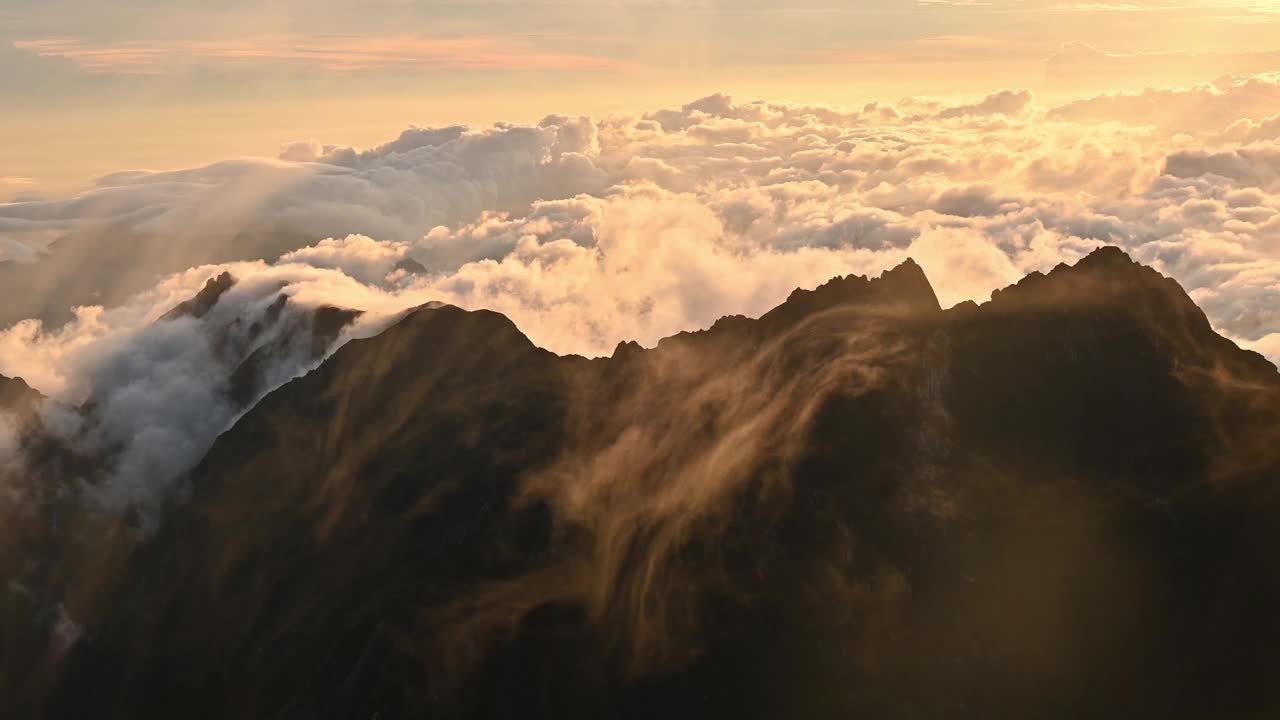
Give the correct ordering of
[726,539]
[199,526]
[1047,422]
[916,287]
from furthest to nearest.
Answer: [199,526] → [916,287] → [726,539] → [1047,422]

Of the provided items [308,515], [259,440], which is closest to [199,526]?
[259,440]

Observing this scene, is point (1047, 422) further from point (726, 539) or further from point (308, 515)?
point (308, 515)

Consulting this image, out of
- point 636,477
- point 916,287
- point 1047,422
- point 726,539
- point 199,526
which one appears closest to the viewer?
point 1047,422

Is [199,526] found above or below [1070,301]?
below

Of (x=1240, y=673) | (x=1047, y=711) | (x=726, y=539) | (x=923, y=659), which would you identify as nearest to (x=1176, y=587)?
(x=1240, y=673)

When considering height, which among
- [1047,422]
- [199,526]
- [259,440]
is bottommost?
[199,526]

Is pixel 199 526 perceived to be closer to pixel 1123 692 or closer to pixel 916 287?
pixel 916 287

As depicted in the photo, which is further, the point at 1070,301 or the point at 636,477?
the point at 636,477
